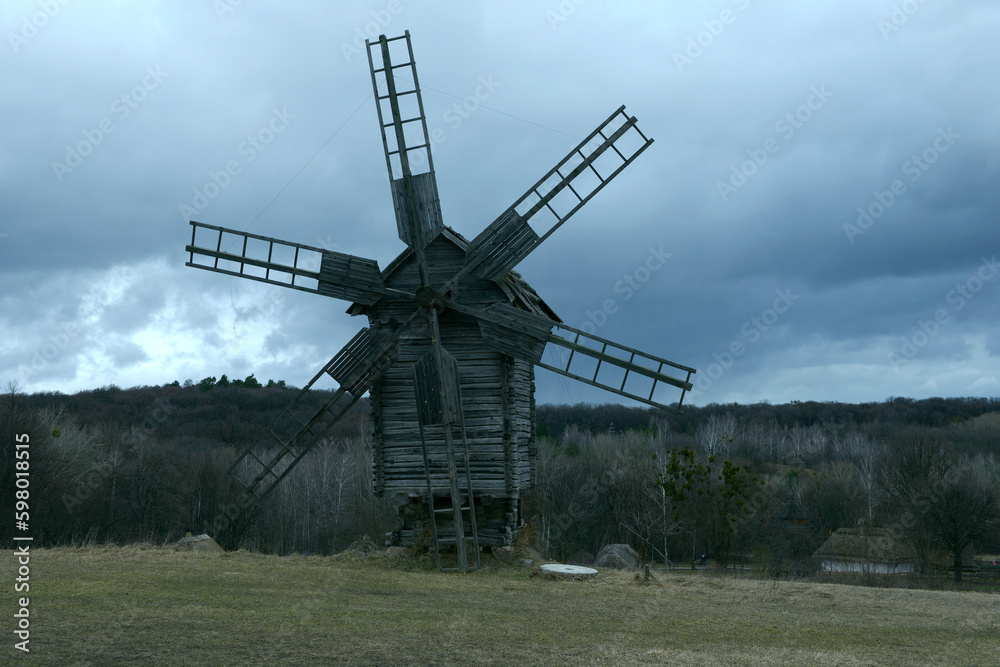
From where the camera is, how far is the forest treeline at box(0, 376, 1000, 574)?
41.5 m

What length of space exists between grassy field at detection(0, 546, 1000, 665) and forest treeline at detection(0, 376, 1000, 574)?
5152mm

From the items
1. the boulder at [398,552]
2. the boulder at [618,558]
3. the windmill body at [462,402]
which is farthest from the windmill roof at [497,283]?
the boulder at [618,558]

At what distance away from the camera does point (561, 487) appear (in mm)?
63875

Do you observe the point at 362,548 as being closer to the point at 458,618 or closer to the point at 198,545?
the point at 198,545

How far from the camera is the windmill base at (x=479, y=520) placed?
1923 cm

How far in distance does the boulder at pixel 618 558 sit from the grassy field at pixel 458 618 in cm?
694

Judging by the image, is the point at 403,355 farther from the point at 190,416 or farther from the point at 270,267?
the point at 190,416

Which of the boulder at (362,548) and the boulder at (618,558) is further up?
the boulder at (362,548)

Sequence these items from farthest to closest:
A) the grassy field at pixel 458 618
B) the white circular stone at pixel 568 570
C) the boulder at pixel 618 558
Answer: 1. the boulder at pixel 618 558
2. the white circular stone at pixel 568 570
3. the grassy field at pixel 458 618

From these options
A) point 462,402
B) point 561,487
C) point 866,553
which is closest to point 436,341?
point 462,402

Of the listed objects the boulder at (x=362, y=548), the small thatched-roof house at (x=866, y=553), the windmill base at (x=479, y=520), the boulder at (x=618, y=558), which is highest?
the windmill base at (x=479, y=520)

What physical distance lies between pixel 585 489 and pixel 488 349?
4679cm

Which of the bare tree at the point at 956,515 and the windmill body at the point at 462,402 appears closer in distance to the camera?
the windmill body at the point at 462,402

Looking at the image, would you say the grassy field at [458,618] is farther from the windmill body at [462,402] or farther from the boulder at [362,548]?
the boulder at [362,548]
